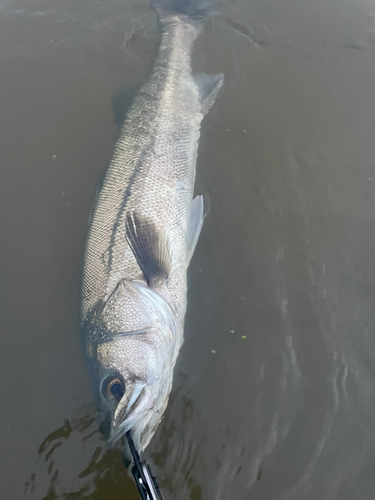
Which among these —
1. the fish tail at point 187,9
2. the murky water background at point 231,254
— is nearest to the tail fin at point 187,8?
the fish tail at point 187,9

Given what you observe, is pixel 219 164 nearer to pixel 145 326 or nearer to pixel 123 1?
pixel 145 326

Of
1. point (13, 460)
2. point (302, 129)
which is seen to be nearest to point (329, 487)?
point (13, 460)

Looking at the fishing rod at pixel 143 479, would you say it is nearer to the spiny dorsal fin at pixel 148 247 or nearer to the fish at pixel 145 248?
the fish at pixel 145 248

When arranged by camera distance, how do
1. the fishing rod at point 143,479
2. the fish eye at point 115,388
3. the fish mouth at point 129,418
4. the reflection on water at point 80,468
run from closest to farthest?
the fishing rod at point 143,479
the fish mouth at point 129,418
the fish eye at point 115,388
the reflection on water at point 80,468

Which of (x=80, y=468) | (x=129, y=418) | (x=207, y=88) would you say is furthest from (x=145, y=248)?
(x=207, y=88)

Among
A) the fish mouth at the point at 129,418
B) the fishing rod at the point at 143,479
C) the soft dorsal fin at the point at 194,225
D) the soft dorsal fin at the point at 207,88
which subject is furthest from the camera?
the soft dorsal fin at the point at 207,88

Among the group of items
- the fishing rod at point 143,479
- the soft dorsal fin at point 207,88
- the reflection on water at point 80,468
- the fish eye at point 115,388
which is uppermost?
the soft dorsal fin at point 207,88

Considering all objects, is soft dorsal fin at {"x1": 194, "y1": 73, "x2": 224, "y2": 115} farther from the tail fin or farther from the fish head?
the fish head
